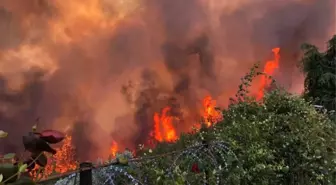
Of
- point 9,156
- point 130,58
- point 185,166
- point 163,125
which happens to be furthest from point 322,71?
point 9,156

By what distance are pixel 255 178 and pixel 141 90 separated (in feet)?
24.5

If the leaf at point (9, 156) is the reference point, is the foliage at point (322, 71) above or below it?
above

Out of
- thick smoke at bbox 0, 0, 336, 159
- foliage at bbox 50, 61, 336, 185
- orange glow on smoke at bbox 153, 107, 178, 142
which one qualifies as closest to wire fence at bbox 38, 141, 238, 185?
foliage at bbox 50, 61, 336, 185

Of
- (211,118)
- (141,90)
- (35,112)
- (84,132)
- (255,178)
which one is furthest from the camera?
(141,90)

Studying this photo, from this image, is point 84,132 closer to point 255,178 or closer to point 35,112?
point 35,112

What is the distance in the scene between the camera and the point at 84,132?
859 centimetres

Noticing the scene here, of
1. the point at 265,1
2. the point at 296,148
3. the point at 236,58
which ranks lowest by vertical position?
the point at 296,148

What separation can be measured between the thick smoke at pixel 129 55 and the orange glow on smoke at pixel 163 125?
0.20m

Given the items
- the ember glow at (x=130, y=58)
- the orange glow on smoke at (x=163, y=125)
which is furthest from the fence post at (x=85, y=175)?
the orange glow on smoke at (x=163, y=125)

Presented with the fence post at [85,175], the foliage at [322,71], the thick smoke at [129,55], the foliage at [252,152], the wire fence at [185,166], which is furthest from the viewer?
the thick smoke at [129,55]

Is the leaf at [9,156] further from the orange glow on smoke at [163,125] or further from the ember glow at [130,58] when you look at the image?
the orange glow on smoke at [163,125]

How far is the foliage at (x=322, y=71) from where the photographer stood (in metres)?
6.82

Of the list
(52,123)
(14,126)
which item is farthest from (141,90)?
(14,126)

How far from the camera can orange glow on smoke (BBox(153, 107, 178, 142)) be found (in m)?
8.71
